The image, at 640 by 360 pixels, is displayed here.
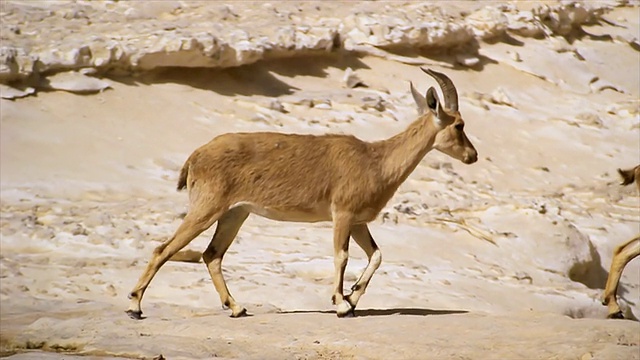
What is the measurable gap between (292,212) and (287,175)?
1.04 ft

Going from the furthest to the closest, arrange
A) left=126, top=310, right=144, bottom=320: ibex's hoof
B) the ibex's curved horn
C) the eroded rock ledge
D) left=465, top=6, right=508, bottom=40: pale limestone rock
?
left=465, top=6, right=508, bottom=40: pale limestone rock → the eroded rock ledge → the ibex's curved horn → left=126, top=310, right=144, bottom=320: ibex's hoof

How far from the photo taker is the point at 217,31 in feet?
60.7

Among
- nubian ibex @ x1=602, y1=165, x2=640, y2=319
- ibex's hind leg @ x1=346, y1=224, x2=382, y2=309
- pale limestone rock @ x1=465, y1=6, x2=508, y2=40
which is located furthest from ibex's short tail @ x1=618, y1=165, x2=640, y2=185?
pale limestone rock @ x1=465, y1=6, x2=508, y2=40

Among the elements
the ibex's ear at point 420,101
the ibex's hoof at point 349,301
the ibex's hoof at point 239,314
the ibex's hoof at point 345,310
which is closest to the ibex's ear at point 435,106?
the ibex's ear at point 420,101

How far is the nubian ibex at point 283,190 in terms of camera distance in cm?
981

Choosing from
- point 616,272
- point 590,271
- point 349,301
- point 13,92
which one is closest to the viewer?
point 349,301

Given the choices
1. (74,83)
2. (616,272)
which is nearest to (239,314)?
(616,272)

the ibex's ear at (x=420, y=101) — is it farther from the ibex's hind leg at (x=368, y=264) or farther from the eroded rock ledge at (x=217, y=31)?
the eroded rock ledge at (x=217, y=31)

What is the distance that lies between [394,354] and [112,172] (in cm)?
756

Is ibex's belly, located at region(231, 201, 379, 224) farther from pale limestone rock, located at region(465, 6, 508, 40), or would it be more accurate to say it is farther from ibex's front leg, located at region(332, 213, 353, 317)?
pale limestone rock, located at region(465, 6, 508, 40)

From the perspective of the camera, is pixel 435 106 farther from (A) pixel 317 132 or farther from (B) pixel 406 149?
(A) pixel 317 132

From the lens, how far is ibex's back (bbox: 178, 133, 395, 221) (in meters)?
9.91

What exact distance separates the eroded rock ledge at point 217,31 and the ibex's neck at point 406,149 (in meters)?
7.47

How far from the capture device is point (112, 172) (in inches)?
590
